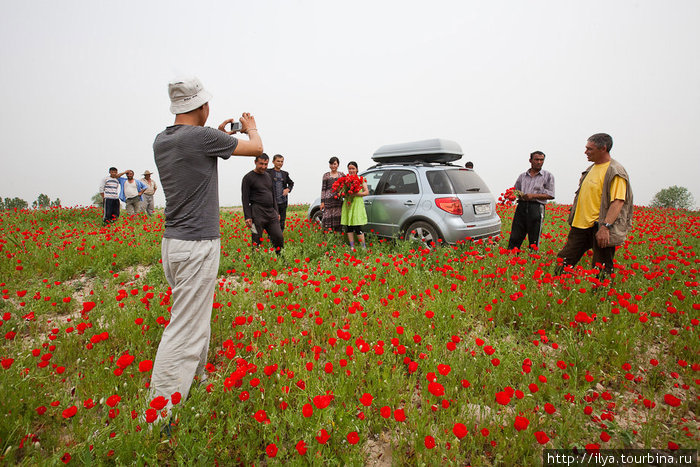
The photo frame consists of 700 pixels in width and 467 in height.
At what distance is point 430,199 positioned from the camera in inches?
229

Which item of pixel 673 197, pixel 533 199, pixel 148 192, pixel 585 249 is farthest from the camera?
pixel 673 197

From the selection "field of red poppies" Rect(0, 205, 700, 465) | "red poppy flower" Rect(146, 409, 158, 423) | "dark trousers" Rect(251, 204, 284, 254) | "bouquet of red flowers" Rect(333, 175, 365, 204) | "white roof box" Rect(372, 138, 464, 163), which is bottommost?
"field of red poppies" Rect(0, 205, 700, 465)

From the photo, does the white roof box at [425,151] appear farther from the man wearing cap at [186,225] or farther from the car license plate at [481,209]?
the man wearing cap at [186,225]

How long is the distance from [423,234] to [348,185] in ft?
6.07

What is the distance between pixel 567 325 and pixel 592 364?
25.7 inches

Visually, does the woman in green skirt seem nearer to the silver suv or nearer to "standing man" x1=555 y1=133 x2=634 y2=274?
the silver suv

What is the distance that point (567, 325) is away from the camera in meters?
3.12

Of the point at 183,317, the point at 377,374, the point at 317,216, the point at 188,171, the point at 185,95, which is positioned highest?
the point at 185,95

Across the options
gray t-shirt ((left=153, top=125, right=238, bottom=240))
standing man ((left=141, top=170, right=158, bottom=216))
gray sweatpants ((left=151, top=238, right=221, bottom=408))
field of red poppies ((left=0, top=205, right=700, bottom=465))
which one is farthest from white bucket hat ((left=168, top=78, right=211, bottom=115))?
standing man ((left=141, top=170, right=158, bottom=216))

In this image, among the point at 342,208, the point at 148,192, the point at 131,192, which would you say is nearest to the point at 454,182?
the point at 342,208

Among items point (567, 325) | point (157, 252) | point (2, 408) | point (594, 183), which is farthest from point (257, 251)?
point (594, 183)

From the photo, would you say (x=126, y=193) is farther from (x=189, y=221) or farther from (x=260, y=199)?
(x=189, y=221)

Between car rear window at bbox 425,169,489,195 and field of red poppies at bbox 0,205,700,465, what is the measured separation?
65.5 inches

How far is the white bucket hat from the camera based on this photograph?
2014mm
